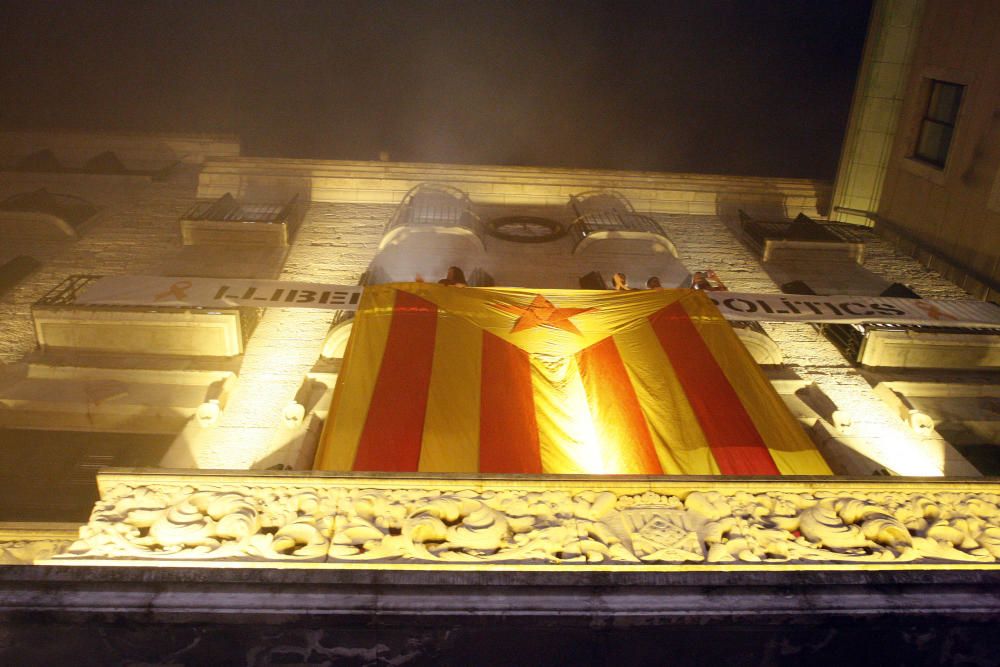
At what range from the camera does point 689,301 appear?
35.8 feet

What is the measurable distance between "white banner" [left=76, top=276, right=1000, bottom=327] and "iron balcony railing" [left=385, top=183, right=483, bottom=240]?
4.41 metres

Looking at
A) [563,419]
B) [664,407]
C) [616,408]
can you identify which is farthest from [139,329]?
[664,407]

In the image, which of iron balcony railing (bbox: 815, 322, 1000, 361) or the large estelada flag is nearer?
the large estelada flag

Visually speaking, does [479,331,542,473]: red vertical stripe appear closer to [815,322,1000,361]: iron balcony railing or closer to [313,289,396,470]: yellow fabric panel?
[313,289,396,470]: yellow fabric panel

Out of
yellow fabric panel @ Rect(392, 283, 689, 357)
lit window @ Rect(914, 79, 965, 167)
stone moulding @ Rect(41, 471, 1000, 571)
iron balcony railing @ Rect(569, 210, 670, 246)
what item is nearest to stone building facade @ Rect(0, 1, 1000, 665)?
stone moulding @ Rect(41, 471, 1000, 571)

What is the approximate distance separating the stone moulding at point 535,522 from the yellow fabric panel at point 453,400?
107 centimetres

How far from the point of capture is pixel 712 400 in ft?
28.3

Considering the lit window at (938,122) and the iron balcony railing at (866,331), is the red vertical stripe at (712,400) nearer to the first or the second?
the iron balcony railing at (866,331)

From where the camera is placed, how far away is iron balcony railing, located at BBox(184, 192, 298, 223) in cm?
1499

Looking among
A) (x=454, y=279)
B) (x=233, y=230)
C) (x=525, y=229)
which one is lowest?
(x=454, y=279)

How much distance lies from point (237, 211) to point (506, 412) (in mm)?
11032

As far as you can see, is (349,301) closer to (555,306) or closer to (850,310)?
(555,306)

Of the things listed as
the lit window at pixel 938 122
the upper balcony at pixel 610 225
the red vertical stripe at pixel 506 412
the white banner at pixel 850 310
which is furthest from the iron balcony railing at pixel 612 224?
the lit window at pixel 938 122

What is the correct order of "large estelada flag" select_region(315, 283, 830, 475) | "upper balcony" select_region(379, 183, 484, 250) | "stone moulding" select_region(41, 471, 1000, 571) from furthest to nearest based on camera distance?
1. "upper balcony" select_region(379, 183, 484, 250)
2. "large estelada flag" select_region(315, 283, 830, 475)
3. "stone moulding" select_region(41, 471, 1000, 571)
